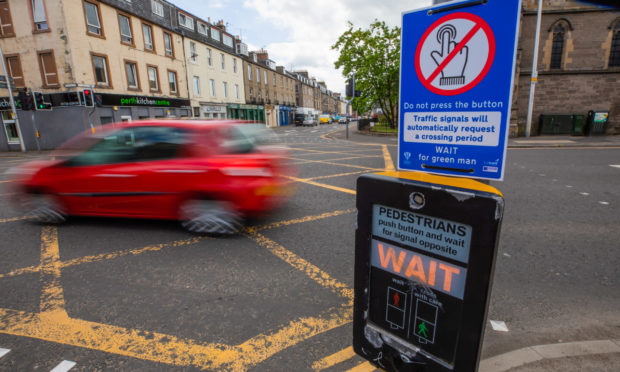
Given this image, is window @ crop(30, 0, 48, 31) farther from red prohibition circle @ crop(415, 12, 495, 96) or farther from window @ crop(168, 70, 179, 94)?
red prohibition circle @ crop(415, 12, 495, 96)

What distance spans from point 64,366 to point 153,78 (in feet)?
79.4

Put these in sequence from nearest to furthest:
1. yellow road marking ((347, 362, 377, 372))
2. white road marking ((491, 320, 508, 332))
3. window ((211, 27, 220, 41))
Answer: yellow road marking ((347, 362, 377, 372)) < white road marking ((491, 320, 508, 332)) < window ((211, 27, 220, 41))

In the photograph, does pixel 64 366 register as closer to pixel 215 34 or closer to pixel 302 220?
pixel 302 220

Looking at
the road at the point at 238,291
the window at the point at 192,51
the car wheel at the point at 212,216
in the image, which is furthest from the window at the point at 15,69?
the car wheel at the point at 212,216

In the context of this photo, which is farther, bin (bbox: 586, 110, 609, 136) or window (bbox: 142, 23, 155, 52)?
window (bbox: 142, 23, 155, 52)

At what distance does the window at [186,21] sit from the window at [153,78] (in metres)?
6.06

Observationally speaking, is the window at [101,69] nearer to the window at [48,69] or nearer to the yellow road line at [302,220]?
the window at [48,69]

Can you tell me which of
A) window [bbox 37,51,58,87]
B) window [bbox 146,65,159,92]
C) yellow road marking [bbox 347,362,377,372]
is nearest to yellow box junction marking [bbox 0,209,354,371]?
yellow road marking [bbox 347,362,377,372]

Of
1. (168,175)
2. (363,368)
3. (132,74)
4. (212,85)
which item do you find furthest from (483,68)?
(212,85)

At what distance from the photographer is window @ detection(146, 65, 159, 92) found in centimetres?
2208

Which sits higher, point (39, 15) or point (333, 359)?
point (39, 15)

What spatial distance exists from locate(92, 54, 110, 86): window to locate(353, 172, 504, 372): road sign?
21.9 m

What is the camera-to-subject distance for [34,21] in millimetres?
17172

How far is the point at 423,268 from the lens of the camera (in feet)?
5.06
